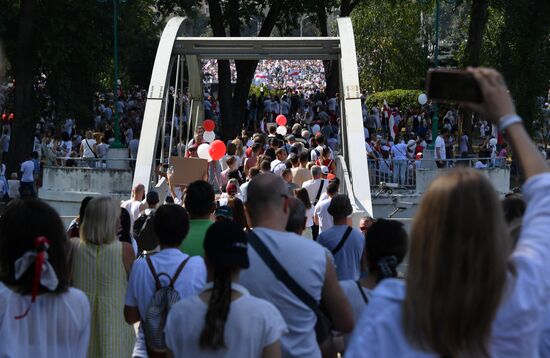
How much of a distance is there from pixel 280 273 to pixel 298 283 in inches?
3.7

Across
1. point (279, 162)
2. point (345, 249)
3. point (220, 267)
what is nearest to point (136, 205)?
point (279, 162)

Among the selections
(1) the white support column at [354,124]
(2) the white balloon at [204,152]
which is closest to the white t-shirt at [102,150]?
(1) the white support column at [354,124]

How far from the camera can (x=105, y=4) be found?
1423 inches

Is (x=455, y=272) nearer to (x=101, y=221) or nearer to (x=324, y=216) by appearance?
(x=101, y=221)

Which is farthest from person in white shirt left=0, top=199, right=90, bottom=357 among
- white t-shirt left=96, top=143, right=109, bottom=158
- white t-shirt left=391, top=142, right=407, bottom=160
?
white t-shirt left=96, top=143, right=109, bottom=158

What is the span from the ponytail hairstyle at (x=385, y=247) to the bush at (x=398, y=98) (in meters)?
48.6

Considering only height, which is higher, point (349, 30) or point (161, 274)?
point (349, 30)

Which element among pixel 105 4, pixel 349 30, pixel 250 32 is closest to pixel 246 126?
pixel 105 4

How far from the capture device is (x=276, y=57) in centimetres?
2645

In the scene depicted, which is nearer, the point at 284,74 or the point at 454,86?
the point at 454,86

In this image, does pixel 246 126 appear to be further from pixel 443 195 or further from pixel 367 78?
pixel 443 195

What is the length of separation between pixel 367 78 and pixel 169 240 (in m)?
55.3

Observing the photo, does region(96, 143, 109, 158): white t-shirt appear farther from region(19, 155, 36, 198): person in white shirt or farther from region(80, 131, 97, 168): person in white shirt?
region(19, 155, 36, 198): person in white shirt

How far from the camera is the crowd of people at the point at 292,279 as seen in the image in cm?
348
